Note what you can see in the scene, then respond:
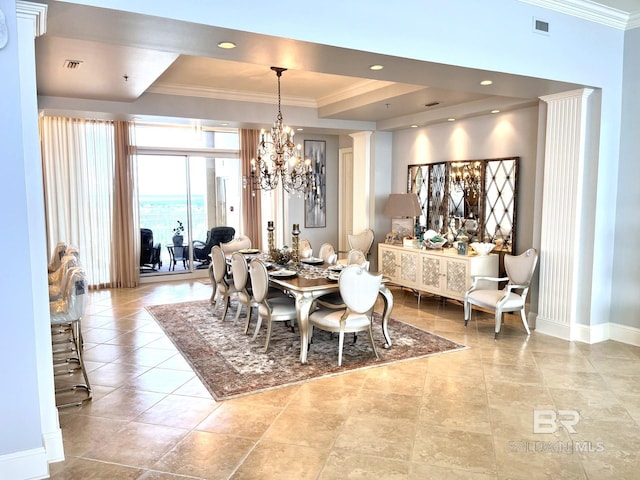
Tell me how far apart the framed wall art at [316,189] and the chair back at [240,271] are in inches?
171

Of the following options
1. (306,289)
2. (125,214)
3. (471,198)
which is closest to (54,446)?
(306,289)

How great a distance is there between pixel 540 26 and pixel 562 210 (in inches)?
77.1

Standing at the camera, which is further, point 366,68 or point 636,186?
point 636,186

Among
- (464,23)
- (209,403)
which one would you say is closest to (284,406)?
(209,403)

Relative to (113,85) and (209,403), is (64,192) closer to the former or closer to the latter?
(113,85)

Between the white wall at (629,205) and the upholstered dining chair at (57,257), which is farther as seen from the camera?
the upholstered dining chair at (57,257)

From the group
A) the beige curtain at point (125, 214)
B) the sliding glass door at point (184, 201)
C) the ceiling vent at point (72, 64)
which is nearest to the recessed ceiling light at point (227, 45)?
the ceiling vent at point (72, 64)

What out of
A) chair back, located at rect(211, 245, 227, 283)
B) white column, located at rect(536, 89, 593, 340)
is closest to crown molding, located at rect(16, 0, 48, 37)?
chair back, located at rect(211, 245, 227, 283)

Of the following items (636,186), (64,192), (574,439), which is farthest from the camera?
(64,192)

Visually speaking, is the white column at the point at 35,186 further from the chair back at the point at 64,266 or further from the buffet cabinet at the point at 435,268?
the buffet cabinet at the point at 435,268

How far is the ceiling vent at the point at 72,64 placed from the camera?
181 inches

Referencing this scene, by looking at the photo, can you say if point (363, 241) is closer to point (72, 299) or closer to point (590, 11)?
point (590, 11)

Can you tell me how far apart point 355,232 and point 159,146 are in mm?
3926

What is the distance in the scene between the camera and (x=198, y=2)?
115 inches
